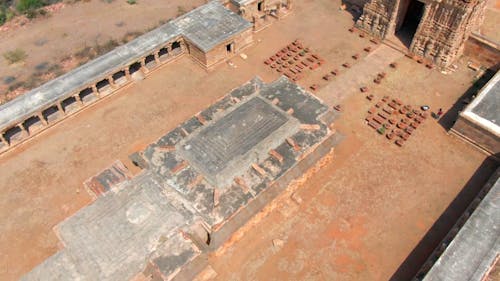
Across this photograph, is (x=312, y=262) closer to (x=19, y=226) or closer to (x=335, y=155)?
(x=335, y=155)

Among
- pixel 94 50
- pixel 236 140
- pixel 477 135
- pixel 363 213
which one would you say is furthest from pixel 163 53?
pixel 477 135

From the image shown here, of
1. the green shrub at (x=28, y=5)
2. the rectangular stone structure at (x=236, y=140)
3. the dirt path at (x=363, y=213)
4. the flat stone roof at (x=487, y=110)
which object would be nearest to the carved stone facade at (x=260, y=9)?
the dirt path at (x=363, y=213)

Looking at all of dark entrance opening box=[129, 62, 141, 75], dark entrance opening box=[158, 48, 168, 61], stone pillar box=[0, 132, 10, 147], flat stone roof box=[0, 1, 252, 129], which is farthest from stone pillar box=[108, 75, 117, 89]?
stone pillar box=[0, 132, 10, 147]

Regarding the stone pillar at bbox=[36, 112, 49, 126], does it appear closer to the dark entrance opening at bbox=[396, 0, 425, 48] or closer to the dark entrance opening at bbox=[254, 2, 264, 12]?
the dark entrance opening at bbox=[254, 2, 264, 12]

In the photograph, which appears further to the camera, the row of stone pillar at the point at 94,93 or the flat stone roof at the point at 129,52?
the row of stone pillar at the point at 94,93

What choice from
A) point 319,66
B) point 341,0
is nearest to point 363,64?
point 319,66

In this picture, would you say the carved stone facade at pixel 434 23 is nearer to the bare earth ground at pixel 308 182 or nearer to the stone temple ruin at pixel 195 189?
the bare earth ground at pixel 308 182
